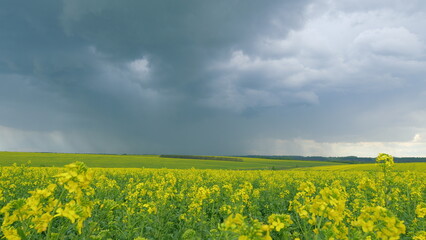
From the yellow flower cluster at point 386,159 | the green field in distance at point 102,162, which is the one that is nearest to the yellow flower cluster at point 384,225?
the yellow flower cluster at point 386,159

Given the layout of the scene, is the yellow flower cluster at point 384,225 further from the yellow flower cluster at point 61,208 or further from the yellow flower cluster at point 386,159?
the yellow flower cluster at point 386,159

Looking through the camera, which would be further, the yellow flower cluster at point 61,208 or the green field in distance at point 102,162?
the green field in distance at point 102,162

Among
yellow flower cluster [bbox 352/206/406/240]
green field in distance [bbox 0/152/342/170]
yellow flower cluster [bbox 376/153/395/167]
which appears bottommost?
green field in distance [bbox 0/152/342/170]

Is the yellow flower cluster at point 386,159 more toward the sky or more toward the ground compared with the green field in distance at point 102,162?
more toward the sky

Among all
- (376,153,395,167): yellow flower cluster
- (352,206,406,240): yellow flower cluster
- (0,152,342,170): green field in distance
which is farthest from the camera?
(0,152,342,170): green field in distance

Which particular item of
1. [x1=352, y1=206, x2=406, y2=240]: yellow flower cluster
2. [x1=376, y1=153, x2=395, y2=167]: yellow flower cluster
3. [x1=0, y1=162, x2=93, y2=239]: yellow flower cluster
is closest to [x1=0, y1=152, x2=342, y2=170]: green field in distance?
[x1=376, y1=153, x2=395, y2=167]: yellow flower cluster

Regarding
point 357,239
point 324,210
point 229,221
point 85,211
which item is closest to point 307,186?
point 324,210

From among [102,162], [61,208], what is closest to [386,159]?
[61,208]

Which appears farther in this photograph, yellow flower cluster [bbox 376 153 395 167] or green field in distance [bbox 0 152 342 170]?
green field in distance [bbox 0 152 342 170]

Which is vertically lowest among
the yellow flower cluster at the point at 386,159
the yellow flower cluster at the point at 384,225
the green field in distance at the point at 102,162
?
the green field in distance at the point at 102,162

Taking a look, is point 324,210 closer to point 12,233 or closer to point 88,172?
point 88,172

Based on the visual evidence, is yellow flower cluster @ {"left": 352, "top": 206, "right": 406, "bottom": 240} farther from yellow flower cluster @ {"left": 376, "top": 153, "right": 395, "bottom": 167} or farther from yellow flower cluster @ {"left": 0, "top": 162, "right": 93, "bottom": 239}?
yellow flower cluster @ {"left": 376, "top": 153, "right": 395, "bottom": 167}

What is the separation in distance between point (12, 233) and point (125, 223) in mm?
3572

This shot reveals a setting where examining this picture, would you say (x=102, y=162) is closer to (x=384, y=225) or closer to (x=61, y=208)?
(x=61, y=208)
